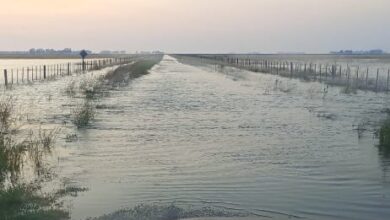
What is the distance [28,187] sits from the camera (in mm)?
11891

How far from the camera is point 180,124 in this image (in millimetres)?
24141

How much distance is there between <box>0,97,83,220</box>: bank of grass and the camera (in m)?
9.80

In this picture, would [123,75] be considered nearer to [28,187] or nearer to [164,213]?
[28,187]

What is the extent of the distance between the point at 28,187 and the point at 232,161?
20.4 ft

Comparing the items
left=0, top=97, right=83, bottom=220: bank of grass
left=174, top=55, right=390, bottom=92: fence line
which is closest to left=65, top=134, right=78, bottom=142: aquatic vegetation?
left=0, top=97, right=83, bottom=220: bank of grass

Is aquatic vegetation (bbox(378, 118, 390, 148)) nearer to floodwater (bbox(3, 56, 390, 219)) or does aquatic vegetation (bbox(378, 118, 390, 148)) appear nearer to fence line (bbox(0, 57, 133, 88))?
floodwater (bbox(3, 56, 390, 219))

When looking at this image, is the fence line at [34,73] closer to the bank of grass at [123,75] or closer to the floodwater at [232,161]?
the bank of grass at [123,75]

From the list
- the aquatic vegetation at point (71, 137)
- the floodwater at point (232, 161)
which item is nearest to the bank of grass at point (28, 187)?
the floodwater at point (232, 161)

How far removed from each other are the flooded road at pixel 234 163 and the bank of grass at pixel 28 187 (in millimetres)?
513

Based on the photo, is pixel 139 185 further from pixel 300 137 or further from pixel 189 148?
pixel 300 137

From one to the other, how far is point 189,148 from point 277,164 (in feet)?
11.7

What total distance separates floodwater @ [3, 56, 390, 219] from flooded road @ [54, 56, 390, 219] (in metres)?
0.02

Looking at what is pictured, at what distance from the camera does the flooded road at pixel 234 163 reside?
11281mm

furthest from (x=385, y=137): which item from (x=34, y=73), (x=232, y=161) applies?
(x=34, y=73)
